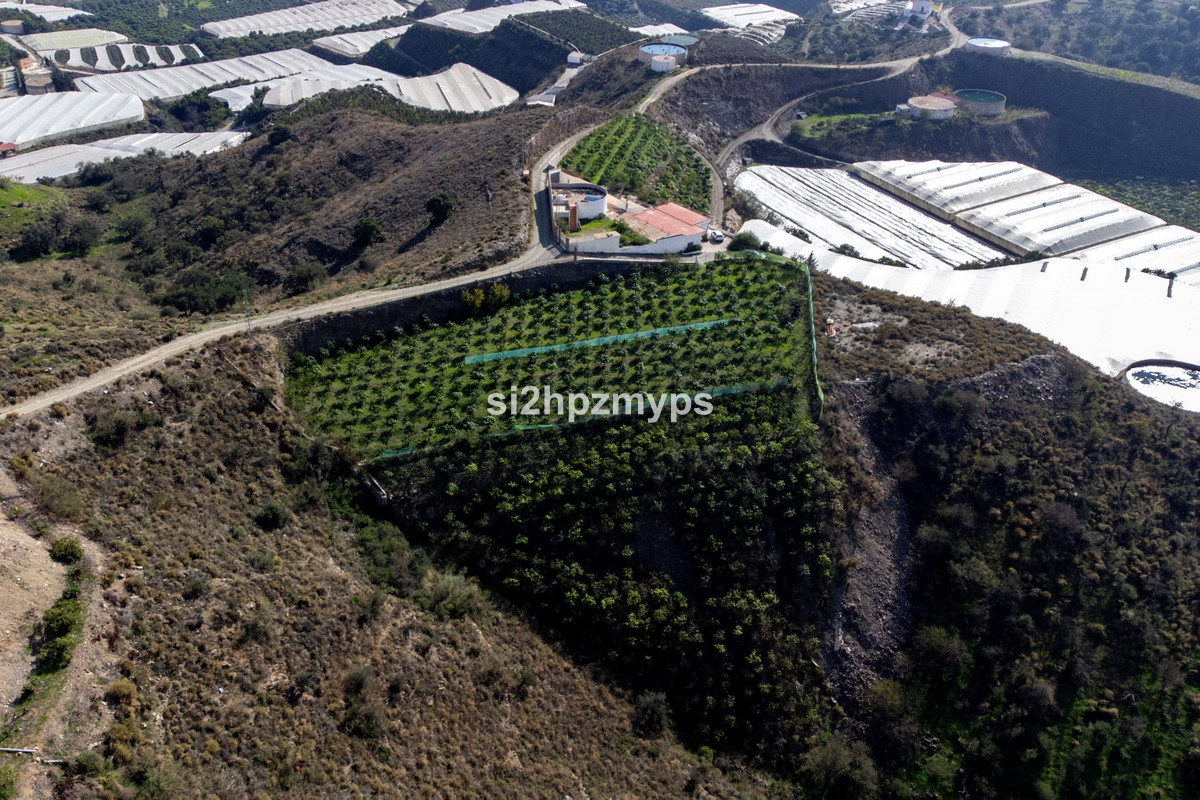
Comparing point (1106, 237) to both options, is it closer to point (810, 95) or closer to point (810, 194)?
point (810, 194)

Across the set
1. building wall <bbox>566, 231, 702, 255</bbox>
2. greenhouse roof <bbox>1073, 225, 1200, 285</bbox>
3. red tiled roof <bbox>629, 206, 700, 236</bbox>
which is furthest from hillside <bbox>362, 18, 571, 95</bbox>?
greenhouse roof <bbox>1073, 225, 1200, 285</bbox>

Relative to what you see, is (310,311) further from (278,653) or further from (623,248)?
(278,653)

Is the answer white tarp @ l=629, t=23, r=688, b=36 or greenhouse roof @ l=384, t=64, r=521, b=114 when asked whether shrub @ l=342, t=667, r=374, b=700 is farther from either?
white tarp @ l=629, t=23, r=688, b=36

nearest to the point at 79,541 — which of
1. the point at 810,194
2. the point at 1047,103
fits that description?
the point at 810,194

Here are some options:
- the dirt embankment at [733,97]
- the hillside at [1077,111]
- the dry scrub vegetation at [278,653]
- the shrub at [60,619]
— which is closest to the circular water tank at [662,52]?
the dirt embankment at [733,97]

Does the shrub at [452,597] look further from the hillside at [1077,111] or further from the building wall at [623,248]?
the hillside at [1077,111]
